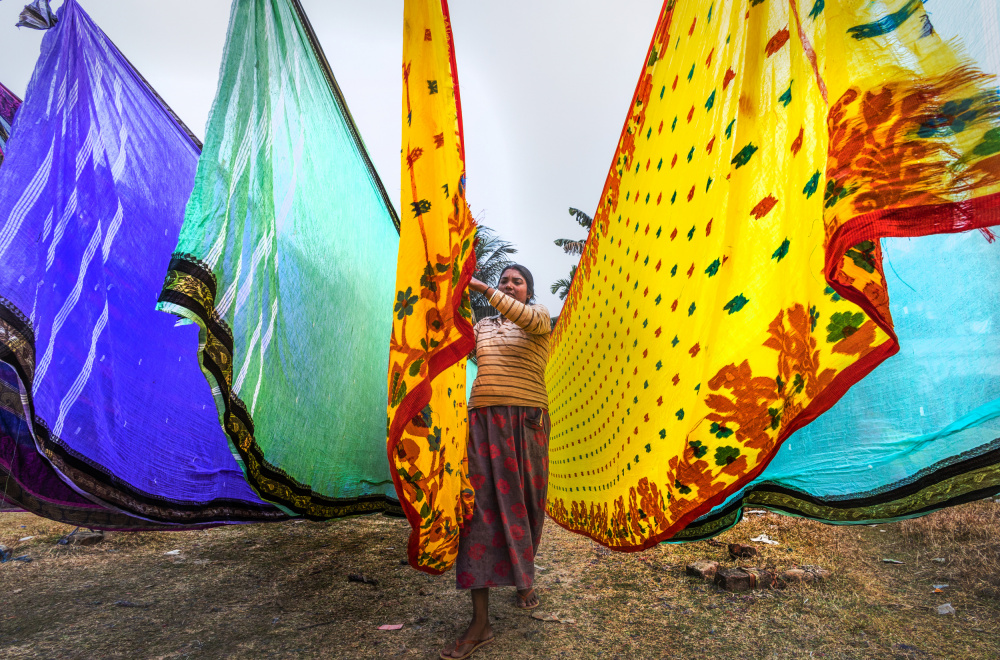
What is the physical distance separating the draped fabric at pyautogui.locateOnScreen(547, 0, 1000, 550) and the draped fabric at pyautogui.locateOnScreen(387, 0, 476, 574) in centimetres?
60

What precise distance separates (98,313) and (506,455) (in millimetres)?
1316

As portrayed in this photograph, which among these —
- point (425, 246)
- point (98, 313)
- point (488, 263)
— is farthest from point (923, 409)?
point (488, 263)

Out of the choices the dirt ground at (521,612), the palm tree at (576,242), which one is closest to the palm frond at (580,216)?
the palm tree at (576,242)

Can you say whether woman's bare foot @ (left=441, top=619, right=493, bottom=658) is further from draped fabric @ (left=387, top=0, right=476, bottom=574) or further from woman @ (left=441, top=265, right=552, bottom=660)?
draped fabric @ (left=387, top=0, right=476, bottom=574)

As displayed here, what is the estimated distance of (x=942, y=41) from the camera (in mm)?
821

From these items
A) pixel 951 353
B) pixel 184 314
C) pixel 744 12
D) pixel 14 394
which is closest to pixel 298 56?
pixel 184 314

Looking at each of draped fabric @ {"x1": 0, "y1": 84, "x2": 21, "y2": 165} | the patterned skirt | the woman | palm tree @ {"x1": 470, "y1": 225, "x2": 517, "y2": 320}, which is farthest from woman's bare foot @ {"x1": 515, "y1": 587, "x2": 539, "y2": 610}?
palm tree @ {"x1": 470, "y1": 225, "x2": 517, "y2": 320}

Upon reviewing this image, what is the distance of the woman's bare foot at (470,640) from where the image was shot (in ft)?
4.99

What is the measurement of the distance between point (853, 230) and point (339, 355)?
5.01 ft

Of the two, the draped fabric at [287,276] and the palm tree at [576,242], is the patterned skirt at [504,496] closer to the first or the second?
the draped fabric at [287,276]

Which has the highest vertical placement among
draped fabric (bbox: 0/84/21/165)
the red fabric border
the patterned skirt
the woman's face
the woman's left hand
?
draped fabric (bbox: 0/84/21/165)

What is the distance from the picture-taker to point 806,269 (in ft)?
3.26

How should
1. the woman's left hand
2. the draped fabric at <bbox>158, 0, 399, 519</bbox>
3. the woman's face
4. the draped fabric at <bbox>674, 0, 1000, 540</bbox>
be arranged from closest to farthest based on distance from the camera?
the draped fabric at <bbox>674, 0, 1000, 540</bbox> → the draped fabric at <bbox>158, 0, 399, 519</bbox> → the woman's left hand → the woman's face

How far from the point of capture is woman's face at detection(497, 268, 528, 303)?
1920 mm
